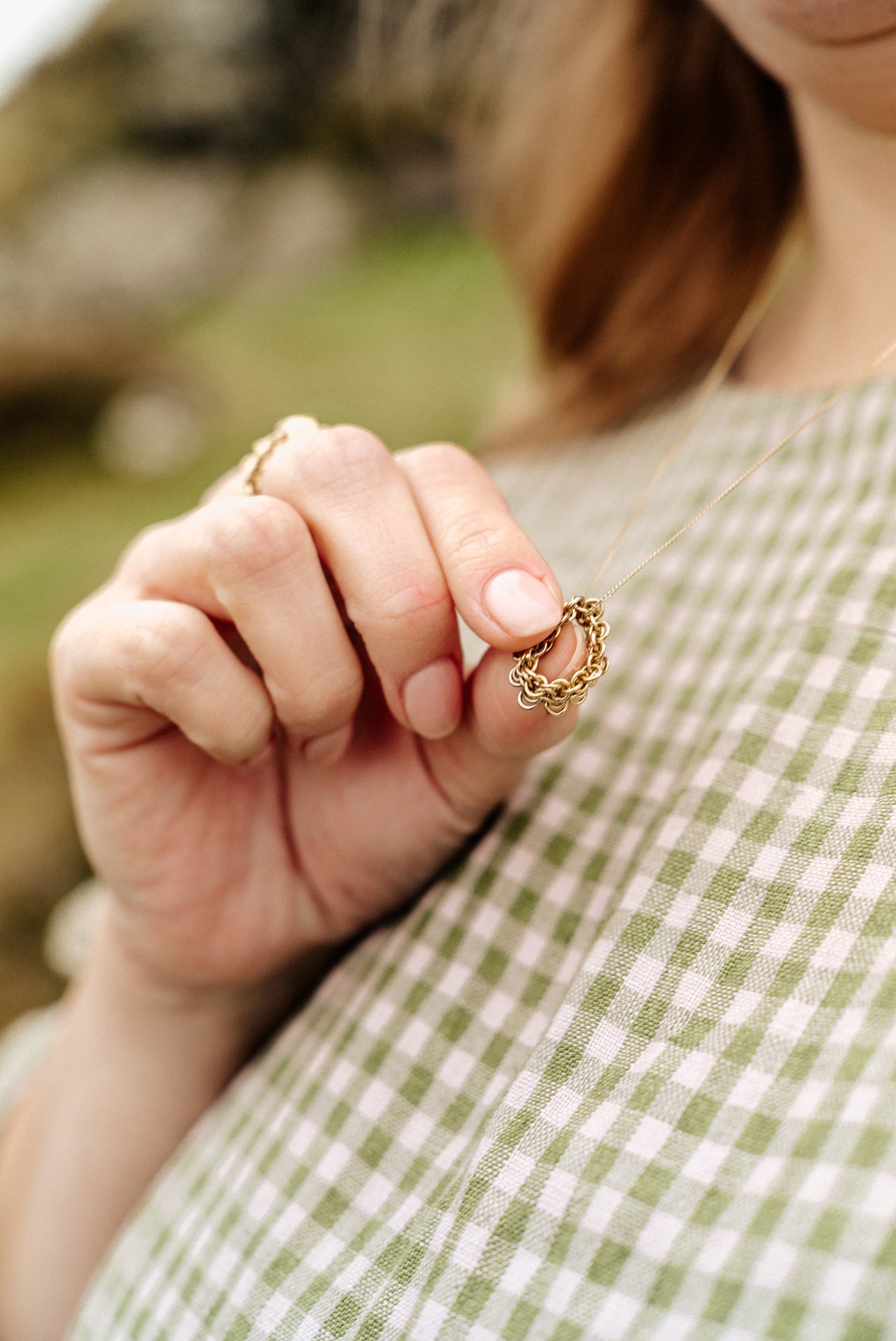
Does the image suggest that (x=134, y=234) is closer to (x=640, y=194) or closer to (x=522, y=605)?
(x=640, y=194)

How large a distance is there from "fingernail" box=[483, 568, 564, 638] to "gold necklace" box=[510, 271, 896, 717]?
13 mm

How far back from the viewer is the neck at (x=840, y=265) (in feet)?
2.59

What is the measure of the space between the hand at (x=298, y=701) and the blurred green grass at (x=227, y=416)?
0.71 meters

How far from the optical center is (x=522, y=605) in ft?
1.80

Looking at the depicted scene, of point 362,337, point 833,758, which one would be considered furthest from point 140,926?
point 362,337

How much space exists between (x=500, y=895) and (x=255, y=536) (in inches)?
10.8

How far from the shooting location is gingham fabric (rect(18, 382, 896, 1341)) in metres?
0.46

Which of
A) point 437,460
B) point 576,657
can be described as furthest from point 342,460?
point 576,657

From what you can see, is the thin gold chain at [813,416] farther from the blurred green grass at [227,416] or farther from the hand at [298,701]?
the blurred green grass at [227,416]

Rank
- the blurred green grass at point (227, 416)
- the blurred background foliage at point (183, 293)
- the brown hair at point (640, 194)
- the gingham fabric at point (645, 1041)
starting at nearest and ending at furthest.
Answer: the gingham fabric at point (645, 1041)
the brown hair at point (640, 194)
the blurred green grass at point (227, 416)
the blurred background foliage at point (183, 293)

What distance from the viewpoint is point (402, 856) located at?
0.72m

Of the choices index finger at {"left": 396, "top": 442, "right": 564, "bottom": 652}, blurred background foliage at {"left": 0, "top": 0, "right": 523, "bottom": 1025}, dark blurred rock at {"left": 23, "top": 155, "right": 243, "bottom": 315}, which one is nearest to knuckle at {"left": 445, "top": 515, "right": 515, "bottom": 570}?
index finger at {"left": 396, "top": 442, "right": 564, "bottom": 652}

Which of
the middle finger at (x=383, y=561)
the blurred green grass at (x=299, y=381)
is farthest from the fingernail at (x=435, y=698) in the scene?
the blurred green grass at (x=299, y=381)

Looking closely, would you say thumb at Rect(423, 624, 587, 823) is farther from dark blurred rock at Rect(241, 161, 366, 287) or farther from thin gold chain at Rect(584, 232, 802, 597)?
dark blurred rock at Rect(241, 161, 366, 287)
